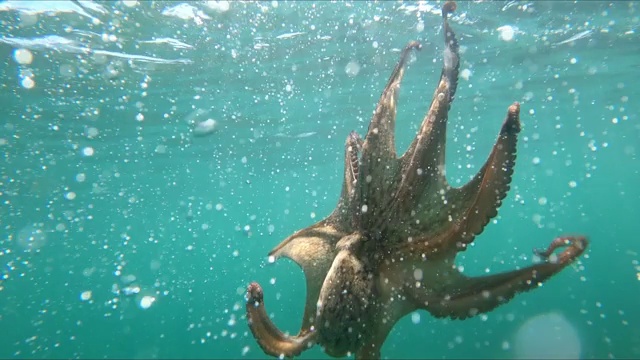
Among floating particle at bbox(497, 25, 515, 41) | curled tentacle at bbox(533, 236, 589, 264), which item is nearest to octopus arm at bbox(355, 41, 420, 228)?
curled tentacle at bbox(533, 236, 589, 264)

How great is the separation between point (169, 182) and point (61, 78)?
22.4m

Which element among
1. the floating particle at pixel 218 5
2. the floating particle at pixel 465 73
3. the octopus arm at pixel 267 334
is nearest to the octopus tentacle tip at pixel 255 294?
the octopus arm at pixel 267 334

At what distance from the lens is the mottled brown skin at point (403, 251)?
2.58 metres

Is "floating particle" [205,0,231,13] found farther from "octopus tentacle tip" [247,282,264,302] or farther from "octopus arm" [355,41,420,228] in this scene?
"octopus tentacle tip" [247,282,264,302]

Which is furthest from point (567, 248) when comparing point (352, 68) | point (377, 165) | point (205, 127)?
point (205, 127)

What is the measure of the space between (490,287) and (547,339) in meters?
15.2

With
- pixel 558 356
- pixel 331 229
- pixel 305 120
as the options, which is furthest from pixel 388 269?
pixel 305 120

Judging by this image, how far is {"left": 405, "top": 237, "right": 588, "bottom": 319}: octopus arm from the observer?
2.57m

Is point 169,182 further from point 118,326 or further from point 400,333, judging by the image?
point 400,333

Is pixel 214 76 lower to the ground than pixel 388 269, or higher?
lower

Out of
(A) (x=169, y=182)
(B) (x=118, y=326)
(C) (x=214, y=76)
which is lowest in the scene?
(B) (x=118, y=326)

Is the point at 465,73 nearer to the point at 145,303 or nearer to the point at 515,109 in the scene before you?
the point at 515,109

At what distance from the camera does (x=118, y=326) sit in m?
33.2

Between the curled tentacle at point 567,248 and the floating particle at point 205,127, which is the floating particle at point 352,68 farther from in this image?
the curled tentacle at point 567,248
